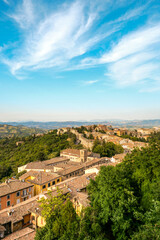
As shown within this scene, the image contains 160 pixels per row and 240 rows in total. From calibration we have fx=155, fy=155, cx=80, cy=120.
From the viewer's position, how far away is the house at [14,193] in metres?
26.1

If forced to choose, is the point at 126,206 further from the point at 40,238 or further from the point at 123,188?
the point at 40,238

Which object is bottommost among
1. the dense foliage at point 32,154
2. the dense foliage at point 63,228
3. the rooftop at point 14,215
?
the dense foliage at point 32,154

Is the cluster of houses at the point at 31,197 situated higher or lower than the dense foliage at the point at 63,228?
lower

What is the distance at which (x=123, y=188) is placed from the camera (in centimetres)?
1723

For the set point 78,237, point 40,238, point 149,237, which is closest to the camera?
point 149,237

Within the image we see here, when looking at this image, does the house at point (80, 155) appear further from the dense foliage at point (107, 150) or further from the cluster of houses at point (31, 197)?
the cluster of houses at point (31, 197)

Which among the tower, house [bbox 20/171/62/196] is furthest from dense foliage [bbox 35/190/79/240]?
the tower

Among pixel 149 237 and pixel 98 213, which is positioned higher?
pixel 149 237

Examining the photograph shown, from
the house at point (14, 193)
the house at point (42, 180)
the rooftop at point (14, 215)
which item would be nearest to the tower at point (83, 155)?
the house at point (42, 180)

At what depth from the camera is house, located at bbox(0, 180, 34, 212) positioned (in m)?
26.1

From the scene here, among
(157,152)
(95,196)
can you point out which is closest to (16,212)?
(95,196)

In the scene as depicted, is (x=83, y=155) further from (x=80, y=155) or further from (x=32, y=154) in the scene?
(x=32, y=154)

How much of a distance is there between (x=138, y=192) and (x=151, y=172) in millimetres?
2919

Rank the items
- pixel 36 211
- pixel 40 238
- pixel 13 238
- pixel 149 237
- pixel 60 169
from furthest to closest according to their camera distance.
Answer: pixel 60 169 < pixel 36 211 < pixel 13 238 < pixel 40 238 < pixel 149 237
